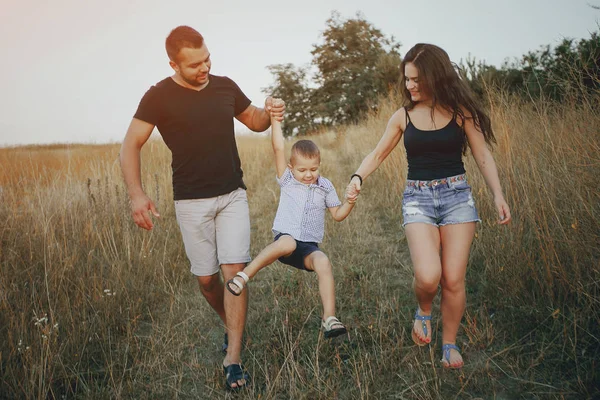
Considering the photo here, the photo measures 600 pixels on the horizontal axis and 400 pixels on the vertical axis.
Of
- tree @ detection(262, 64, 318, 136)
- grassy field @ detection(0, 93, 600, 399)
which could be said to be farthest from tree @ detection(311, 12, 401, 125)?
grassy field @ detection(0, 93, 600, 399)

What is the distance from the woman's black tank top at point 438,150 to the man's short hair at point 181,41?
1.62 metres

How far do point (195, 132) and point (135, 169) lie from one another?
20.1 inches

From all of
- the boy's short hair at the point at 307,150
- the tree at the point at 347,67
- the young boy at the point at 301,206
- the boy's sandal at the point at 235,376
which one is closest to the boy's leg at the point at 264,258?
the young boy at the point at 301,206

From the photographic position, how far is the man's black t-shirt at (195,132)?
8.78 ft

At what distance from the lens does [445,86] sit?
2.69 meters

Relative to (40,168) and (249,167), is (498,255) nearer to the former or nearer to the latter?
(40,168)

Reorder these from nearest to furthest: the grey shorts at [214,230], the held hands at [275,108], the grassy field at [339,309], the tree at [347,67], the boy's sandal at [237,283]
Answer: the grassy field at [339,309] < the boy's sandal at [237,283] < the grey shorts at [214,230] < the held hands at [275,108] < the tree at [347,67]

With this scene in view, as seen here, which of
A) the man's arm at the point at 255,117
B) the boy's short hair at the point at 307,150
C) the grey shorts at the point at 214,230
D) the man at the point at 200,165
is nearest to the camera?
the man at the point at 200,165

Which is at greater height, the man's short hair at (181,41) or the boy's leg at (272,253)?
the man's short hair at (181,41)

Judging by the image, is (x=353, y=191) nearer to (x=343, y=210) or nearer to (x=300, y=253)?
(x=343, y=210)

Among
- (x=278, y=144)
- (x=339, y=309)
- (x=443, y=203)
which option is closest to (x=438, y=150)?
(x=443, y=203)

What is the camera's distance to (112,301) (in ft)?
11.0

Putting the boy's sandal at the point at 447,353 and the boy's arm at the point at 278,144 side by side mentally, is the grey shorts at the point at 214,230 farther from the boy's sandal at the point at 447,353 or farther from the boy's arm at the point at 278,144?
the boy's sandal at the point at 447,353

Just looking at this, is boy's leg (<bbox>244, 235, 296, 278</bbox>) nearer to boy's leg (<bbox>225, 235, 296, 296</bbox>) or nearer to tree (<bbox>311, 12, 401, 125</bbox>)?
boy's leg (<bbox>225, 235, 296, 296</bbox>)
